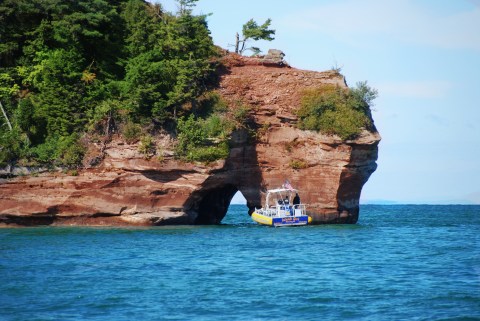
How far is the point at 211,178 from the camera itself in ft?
141

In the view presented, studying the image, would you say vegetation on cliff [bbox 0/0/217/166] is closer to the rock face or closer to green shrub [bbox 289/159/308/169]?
the rock face

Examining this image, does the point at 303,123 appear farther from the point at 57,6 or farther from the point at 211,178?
the point at 57,6

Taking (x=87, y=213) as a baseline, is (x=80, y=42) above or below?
above

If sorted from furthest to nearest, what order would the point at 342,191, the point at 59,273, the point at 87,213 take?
the point at 342,191, the point at 87,213, the point at 59,273

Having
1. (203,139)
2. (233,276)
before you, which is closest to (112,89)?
(203,139)

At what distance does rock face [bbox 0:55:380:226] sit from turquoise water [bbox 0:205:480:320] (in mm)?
2551

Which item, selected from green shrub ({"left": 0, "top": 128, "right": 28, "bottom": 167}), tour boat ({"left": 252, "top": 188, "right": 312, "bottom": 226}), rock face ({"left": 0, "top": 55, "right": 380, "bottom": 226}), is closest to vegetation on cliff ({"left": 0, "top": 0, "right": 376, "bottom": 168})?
green shrub ({"left": 0, "top": 128, "right": 28, "bottom": 167})

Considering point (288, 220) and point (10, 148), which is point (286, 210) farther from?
point (10, 148)

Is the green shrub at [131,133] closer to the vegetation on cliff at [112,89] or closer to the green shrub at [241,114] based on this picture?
the vegetation on cliff at [112,89]

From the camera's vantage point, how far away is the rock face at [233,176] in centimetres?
4159

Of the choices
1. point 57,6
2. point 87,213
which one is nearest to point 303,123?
point 87,213

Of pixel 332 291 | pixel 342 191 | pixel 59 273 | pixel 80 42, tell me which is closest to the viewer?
pixel 332 291

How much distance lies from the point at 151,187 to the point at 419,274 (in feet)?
64.9

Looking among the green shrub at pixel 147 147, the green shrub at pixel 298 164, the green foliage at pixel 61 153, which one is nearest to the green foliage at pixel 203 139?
the green shrub at pixel 147 147
